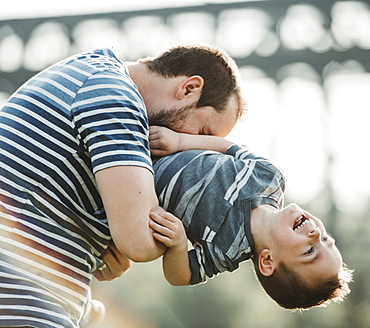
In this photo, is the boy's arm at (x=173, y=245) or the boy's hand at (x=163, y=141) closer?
the boy's arm at (x=173, y=245)

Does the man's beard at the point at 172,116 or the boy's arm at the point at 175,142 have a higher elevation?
the man's beard at the point at 172,116

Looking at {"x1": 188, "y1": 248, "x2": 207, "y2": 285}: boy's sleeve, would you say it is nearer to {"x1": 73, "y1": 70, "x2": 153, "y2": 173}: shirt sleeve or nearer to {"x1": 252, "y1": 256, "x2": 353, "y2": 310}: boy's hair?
{"x1": 252, "y1": 256, "x2": 353, "y2": 310}: boy's hair

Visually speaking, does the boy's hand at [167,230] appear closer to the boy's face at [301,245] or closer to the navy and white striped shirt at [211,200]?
the navy and white striped shirt at [211,200]

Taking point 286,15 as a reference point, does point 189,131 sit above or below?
above

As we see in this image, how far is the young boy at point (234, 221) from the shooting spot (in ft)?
7.07

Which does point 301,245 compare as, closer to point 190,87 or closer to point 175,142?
point 175,142

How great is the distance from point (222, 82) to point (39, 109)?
805 millimetres

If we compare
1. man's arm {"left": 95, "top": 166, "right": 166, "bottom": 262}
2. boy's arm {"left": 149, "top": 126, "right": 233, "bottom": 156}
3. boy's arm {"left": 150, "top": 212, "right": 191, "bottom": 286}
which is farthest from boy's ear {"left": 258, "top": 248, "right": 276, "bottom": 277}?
man's arm {"left": 95, "top": 166, "right": 166, "bottom": 262}

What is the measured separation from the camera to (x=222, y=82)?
2.39m

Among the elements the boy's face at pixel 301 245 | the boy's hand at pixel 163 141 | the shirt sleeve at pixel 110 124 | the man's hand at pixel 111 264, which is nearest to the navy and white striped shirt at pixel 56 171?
the shirt sleeve at pixel 110 124

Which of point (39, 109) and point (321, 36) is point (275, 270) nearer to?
point (39, 109)

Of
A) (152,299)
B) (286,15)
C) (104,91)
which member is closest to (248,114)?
(104,91)

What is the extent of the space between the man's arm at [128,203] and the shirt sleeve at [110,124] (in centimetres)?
3

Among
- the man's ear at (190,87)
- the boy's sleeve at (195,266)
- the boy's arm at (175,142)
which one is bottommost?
the boy's sleeve at (195,266)
